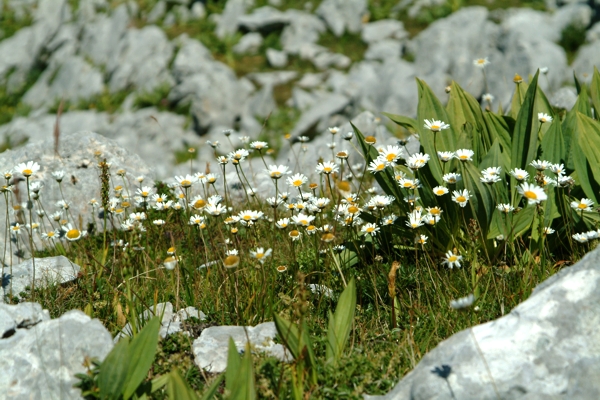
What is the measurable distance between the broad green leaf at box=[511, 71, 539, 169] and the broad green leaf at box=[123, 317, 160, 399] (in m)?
2.60

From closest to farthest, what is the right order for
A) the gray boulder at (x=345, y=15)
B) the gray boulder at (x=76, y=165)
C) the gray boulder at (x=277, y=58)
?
the gray boulder at (x=76, y=165), the gray boulder at (x=277, y=58), the gray boulder at (x=345, y=15)

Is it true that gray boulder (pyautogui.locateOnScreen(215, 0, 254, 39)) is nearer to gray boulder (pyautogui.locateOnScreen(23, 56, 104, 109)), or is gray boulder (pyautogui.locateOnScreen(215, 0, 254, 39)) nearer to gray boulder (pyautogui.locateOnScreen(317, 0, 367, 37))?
gray boulder (pyautogui.locateOnScreen(317, 0, 367, 37))

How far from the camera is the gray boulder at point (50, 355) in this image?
7.86ft

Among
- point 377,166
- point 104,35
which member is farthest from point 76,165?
point 104,35

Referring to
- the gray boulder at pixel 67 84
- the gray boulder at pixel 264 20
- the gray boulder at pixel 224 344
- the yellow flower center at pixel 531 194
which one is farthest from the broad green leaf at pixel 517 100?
the gray boulder at pixel 67 84

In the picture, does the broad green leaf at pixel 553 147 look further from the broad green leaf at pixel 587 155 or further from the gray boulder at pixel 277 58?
the gray boulder at pixel 277 58

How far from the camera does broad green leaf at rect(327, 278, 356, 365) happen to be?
262cm

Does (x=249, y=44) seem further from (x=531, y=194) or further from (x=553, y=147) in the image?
(x=531, y=194)

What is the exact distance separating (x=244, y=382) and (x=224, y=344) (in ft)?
2.08

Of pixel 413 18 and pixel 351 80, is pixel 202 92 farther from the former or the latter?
pixel 413 18

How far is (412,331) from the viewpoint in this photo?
2809mm

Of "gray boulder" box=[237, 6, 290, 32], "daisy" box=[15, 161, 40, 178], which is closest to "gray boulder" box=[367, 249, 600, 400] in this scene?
"daisy" box=[15, 161, 40, 178]

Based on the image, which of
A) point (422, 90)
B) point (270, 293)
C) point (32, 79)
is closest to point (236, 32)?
point (32, 79)

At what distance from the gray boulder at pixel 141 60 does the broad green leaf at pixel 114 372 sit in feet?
44.0
